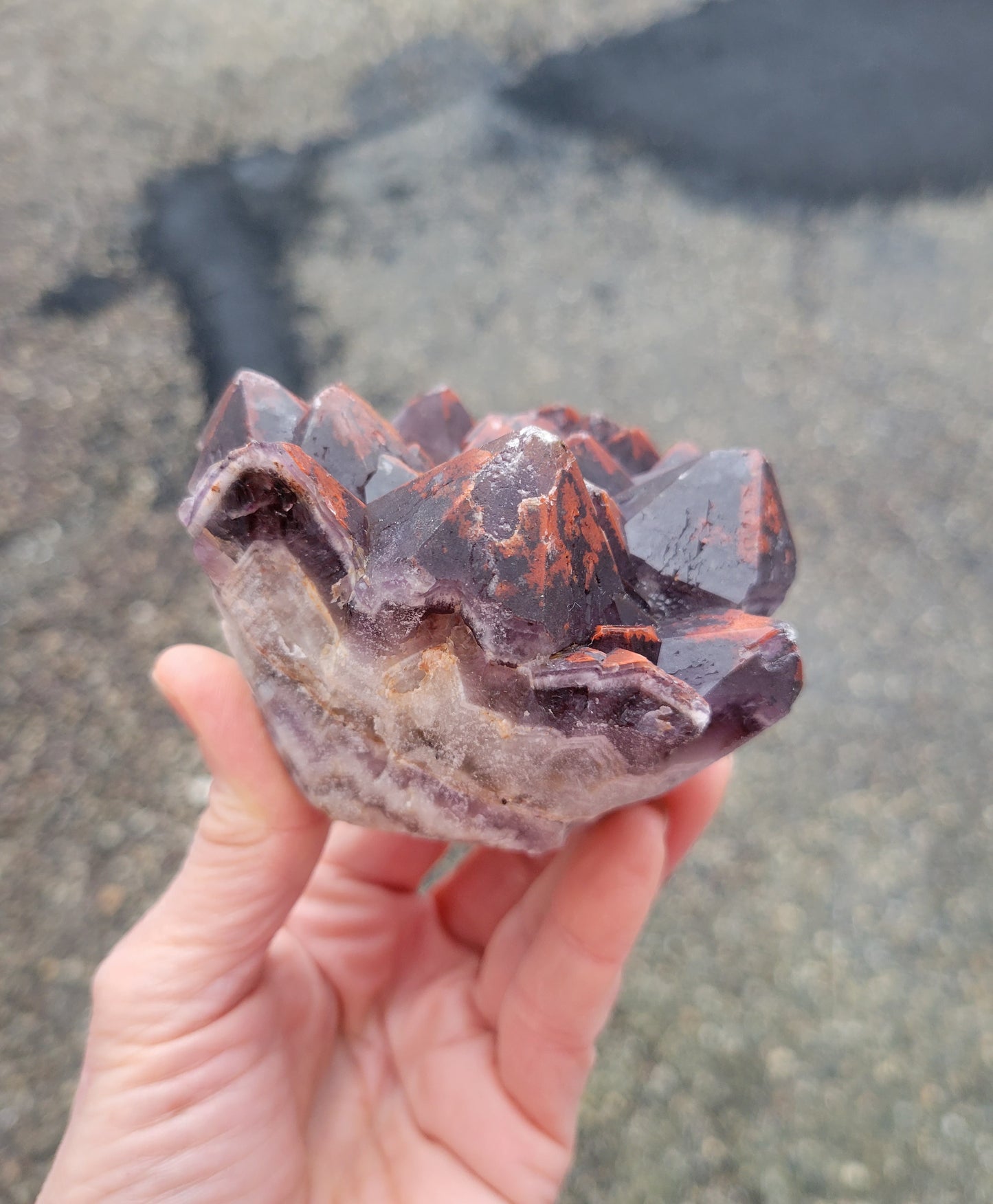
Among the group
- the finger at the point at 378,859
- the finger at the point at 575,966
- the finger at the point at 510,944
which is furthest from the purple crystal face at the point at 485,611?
the finger at the point at 378,859

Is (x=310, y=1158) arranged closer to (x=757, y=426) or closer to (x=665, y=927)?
(x=665, y=927)

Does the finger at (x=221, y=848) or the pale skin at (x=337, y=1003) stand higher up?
the finger at (x=221, y=848)

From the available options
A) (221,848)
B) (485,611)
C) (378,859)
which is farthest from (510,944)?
(485,611)

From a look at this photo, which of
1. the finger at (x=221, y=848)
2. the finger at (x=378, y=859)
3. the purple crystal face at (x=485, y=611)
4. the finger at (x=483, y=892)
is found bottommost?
the finger at (x=483, y=892)

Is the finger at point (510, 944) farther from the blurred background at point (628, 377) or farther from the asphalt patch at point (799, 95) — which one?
the asphalt patch at point (799, 95)

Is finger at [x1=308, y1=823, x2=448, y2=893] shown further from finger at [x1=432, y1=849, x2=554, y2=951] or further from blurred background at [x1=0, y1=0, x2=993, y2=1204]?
blurred background at [x1=0, y1=0, x2=993, y2=1204]

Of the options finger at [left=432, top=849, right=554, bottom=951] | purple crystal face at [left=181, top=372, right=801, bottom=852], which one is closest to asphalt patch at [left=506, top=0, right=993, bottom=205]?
finger at [left=432, top=849, right=554, bottom=951]

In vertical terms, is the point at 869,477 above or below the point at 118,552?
below

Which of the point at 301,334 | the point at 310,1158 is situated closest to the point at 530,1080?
the point at 310,1158
